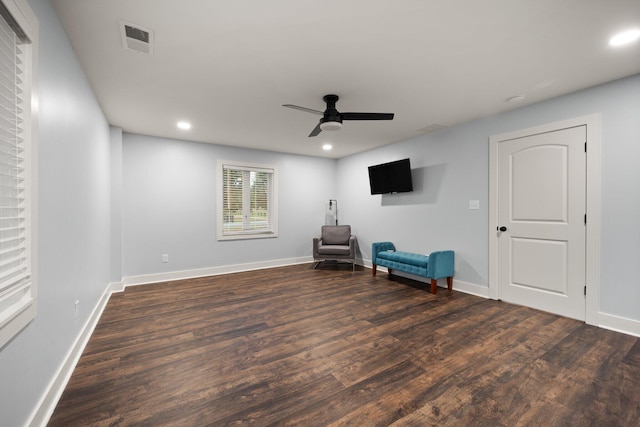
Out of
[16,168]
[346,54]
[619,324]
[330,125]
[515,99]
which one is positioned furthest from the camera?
[515,99]

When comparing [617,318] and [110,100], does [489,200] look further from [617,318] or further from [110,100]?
[110,100]

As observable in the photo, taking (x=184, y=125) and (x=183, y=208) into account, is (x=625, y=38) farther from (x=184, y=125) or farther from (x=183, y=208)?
(x=183, y=208)

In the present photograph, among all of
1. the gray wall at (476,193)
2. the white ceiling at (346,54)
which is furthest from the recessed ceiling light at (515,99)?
the gray wall at (476,193)

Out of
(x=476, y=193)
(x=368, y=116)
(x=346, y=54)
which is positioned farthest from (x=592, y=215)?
(x=346, y=54)

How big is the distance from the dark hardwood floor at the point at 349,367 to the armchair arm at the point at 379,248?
1531mm

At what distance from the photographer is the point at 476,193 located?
399cm

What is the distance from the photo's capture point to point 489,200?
3.82m

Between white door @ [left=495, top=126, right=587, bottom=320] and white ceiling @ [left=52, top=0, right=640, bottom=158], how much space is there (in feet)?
2.00

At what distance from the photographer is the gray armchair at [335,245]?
5.60m

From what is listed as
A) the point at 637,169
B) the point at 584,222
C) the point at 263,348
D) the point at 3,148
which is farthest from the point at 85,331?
the point at 637,169

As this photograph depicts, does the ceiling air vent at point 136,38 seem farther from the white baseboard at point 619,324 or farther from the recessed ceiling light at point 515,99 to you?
the white baseboard at point 619,324

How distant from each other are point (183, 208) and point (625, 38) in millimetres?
5713

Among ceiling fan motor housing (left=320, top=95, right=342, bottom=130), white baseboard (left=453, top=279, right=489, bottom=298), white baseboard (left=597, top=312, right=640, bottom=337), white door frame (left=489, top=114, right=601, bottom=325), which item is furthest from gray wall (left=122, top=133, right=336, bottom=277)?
white baseboard (left=597, top=312, right=640, bottom=337)

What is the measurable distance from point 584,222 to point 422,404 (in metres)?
2.77
